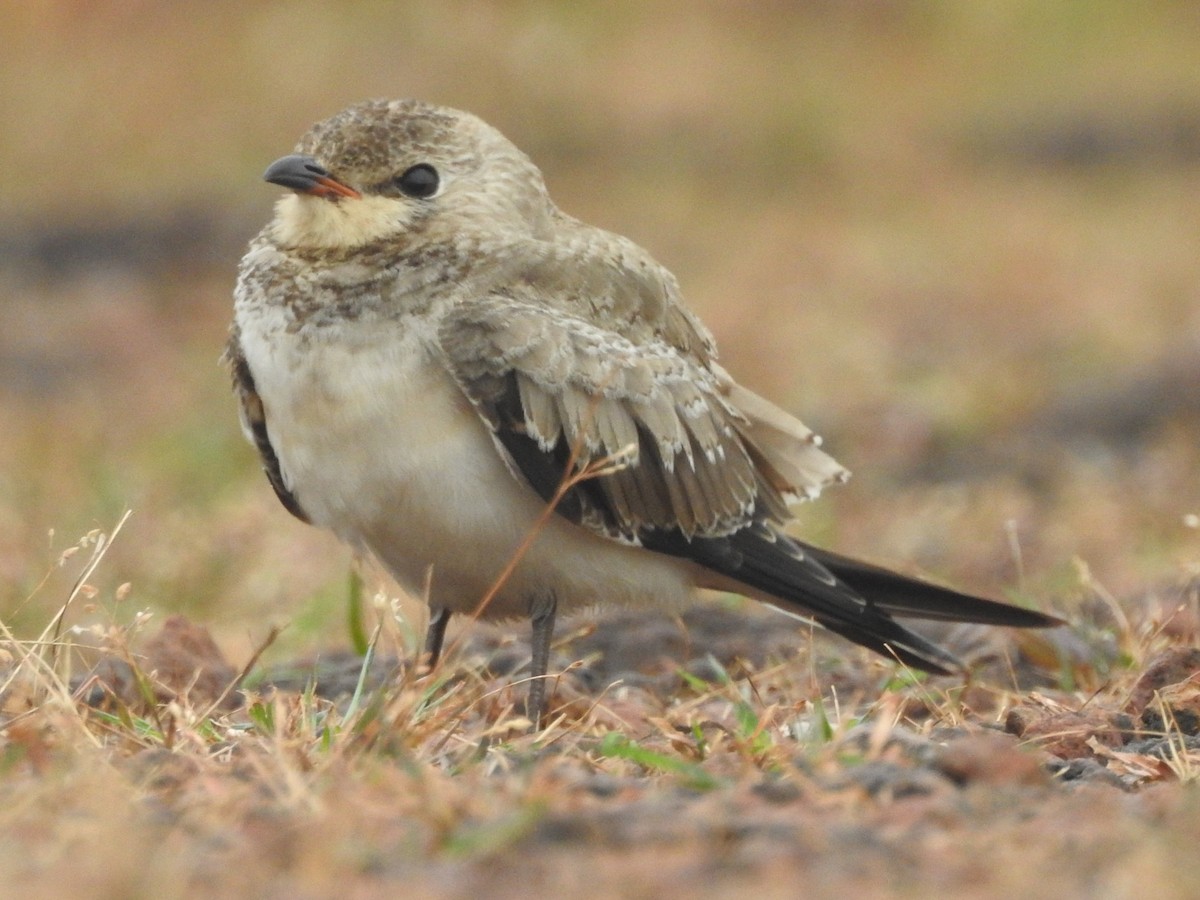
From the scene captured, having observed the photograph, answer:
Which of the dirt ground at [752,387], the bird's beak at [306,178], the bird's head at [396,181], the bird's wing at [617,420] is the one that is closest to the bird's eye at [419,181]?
the bird's head at [396,181]

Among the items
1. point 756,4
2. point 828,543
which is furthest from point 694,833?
point 756,4

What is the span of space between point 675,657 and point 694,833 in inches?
104

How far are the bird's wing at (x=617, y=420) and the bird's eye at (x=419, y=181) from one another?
0.42 meters

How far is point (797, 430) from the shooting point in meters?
5.25

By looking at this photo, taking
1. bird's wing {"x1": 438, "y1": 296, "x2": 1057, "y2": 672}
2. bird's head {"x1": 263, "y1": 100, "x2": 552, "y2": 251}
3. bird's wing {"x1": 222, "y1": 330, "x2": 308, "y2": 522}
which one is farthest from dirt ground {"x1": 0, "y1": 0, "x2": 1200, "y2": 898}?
bird's head {"x1": 263, "y1": 100, "x2": 552, "y2": 251}

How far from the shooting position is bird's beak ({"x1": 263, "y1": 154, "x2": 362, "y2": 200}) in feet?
15.0

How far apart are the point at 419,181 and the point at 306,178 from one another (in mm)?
292

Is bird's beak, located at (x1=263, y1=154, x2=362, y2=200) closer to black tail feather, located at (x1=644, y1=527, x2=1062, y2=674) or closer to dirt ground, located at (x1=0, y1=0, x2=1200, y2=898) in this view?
dirt ground, located at (x1=0, y1=0, x2=1200, y2=898)

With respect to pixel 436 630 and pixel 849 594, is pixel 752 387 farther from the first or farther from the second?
pixel 436 630

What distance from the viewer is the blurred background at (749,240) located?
7.20m

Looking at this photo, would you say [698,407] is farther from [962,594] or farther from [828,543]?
[828,543]

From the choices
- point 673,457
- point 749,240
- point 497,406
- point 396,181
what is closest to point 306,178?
point 396,181

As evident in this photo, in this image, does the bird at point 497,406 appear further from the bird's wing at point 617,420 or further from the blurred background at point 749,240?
the blurred background at point 749,240

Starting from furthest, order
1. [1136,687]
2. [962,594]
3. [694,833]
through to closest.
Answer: [962,594]
[1136,687]
[694,833]
